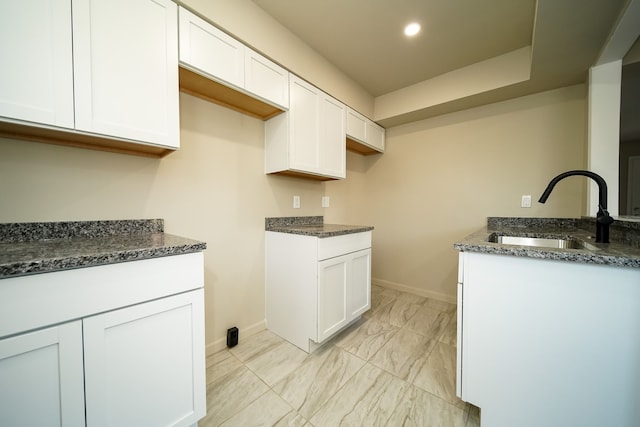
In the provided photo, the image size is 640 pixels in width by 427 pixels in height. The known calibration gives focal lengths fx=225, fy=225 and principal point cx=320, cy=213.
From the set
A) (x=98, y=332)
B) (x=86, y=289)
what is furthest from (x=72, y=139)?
(x=98, y=332)

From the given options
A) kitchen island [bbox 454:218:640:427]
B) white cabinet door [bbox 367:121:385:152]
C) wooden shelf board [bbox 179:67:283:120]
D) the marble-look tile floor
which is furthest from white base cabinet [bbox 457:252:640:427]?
white cabinet door [bbox 367:121:385:152]

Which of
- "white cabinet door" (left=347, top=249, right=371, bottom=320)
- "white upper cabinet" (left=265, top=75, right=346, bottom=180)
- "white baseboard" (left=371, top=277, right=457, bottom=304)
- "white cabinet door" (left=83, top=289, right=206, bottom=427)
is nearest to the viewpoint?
"white cabinet door" (left=83, top=289, right=206, bottom=427)

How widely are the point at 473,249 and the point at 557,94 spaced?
209cm

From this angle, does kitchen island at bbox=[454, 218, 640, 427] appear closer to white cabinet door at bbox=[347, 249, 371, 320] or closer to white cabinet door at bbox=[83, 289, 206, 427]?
A: white cabinet door at bbox=[347, 249, 371, 320]

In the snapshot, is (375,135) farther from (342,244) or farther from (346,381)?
(346,381)

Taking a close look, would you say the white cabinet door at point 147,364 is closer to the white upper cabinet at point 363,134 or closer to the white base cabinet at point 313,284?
the white base cabinet at point 313,284

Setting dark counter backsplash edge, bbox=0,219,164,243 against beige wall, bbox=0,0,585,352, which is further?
beige wall, bbox=0,0,585,352

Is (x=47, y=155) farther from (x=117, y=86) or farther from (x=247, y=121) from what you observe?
(x=247, y=121)

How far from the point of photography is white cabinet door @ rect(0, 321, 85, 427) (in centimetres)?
64

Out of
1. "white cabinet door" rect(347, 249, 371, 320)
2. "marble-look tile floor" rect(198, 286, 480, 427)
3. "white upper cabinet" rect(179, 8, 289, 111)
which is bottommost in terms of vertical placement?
"marble-look tile floor" rect(198, 286, 480, 427)

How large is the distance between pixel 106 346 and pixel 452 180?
2.93m

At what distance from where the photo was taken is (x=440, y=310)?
2.34 metres

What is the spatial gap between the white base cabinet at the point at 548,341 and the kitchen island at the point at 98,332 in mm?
1278

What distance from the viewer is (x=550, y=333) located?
0.91 meters
